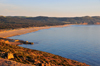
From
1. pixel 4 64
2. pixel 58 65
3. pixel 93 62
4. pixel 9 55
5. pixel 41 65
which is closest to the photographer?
pixel 4 64

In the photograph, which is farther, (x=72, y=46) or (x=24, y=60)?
(x=72, y=46)

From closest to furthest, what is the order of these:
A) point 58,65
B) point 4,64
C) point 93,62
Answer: point 4,64
point 58,65
point 93,62

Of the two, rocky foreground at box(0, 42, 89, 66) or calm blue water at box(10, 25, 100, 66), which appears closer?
rocky foreground at box(0, 42, 89, 66)

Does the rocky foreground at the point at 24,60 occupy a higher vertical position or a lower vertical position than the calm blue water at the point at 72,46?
higher

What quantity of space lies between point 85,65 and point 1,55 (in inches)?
495

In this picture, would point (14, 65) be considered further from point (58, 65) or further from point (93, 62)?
point (93, 62)

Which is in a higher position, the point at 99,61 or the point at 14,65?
the point at 14,65

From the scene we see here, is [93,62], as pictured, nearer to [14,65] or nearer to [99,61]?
[99,61]

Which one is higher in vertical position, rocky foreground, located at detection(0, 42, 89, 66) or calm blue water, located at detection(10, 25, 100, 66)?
rocky foreground, located at detection(0, 42, 89, 66)

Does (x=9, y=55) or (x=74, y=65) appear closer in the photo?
(x=9, y=55)

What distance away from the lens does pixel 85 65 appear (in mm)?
19719

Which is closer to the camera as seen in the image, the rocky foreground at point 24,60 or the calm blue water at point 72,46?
the rocky foreground at point 24,60

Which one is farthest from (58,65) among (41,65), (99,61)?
(99,61)

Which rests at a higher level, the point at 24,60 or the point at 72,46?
the point at 24,60
